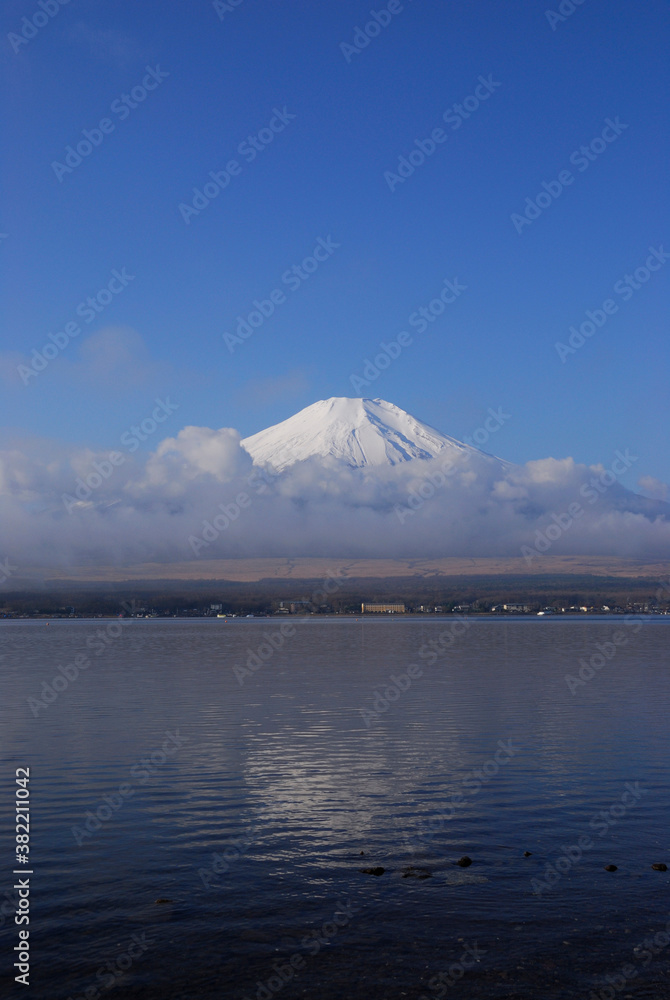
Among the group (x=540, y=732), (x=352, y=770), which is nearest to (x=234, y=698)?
(x=540, y=732)

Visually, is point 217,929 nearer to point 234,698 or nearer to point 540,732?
point 540,732

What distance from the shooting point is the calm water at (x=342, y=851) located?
44.2ft

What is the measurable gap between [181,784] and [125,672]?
48046 mm

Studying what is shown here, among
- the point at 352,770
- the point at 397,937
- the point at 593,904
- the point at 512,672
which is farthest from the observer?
the point at 512,672

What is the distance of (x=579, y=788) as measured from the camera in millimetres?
25500

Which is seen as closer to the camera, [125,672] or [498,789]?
[498,789]

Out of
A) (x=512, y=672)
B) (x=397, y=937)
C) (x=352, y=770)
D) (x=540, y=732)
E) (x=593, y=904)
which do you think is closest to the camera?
(x=397, y=937)

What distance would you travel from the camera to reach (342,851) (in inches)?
766

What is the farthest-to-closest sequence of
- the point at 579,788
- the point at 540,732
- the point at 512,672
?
1. the point at 512,672
2. the point at 540,732
3. the point at 579,788

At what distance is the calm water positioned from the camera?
1346 cm

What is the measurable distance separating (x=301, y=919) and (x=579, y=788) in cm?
1279

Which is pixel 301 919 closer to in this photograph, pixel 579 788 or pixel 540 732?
pixel 579 788

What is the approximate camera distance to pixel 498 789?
1006 inches

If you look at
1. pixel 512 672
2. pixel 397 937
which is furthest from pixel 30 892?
pixel 512 672
